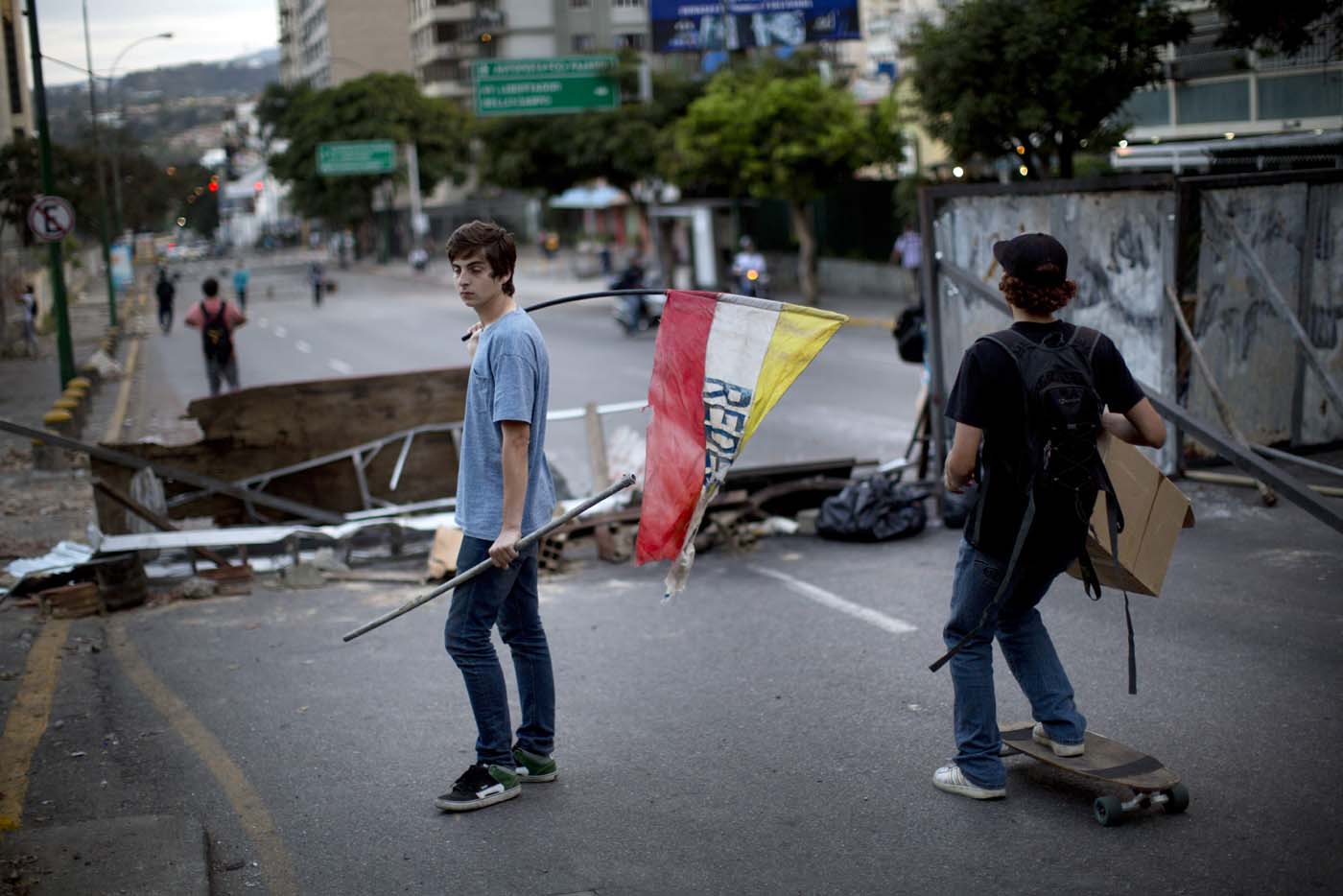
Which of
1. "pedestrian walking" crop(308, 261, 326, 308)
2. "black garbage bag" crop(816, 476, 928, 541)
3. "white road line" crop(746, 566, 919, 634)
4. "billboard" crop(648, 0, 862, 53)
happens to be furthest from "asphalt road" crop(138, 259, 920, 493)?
"billboard" crop(648, 0, 862, 53)

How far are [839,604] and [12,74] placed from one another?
26.9 meters

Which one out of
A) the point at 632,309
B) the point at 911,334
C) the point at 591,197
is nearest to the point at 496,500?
the point at 911,334

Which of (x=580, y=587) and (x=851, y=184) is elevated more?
(x=851, y=184)

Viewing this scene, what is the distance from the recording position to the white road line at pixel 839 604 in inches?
278

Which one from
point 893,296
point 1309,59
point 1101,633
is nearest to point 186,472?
point 1101,633

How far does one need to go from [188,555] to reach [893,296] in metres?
26.8

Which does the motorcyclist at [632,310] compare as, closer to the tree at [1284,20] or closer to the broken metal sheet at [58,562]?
the tree at [1284,20]

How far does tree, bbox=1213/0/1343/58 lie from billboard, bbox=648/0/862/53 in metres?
20.5

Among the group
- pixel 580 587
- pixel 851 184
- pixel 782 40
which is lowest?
pixel 580 587

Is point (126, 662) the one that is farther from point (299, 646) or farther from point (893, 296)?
point (893, 296)

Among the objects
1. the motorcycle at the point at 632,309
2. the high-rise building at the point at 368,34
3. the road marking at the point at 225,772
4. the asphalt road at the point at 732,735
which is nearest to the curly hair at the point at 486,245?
the asphalt road at the point at 732,735

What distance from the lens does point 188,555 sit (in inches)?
378

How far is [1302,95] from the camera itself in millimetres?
22688

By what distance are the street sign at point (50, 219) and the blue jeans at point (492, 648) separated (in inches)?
637
